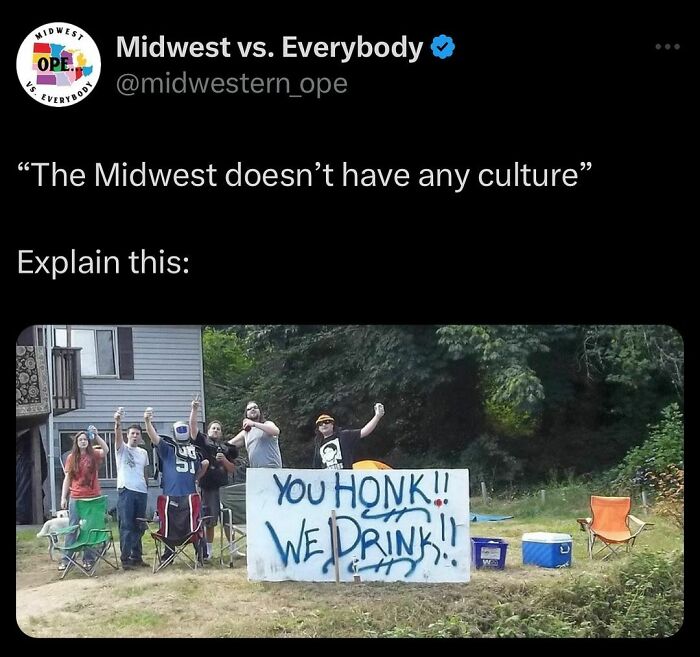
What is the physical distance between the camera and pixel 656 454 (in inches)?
318

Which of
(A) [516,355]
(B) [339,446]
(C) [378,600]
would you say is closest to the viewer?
(C) [378,600]

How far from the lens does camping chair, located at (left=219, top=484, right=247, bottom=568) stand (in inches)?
315

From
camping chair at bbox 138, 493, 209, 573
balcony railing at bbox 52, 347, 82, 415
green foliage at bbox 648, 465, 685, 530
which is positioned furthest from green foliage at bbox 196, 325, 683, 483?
balcony railing at bbox 52, 347, 82, 415

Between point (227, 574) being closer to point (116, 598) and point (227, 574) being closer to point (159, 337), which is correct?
point (116, 598)

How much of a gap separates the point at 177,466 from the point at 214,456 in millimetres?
246

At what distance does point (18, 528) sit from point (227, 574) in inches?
53.5

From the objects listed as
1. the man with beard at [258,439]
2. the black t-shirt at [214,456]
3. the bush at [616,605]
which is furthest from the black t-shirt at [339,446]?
the bush at [616,605]

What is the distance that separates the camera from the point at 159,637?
7855mm

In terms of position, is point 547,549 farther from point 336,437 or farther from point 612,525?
point 336,437

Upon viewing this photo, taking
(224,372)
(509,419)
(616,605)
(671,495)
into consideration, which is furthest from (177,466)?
(671,495)

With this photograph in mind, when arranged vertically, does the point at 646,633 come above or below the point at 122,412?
below

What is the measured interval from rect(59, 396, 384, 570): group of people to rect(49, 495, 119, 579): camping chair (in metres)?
0.03

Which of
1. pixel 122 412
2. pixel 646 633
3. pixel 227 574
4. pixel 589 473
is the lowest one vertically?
pixel 646 633

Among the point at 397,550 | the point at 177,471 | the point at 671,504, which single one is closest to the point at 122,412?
the point at 177,471
